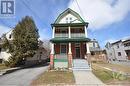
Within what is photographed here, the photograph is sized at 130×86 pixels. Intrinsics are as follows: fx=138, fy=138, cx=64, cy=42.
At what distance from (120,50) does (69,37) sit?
86.1 ft

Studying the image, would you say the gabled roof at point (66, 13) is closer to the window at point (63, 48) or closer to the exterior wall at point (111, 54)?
the window at point (63, 48)

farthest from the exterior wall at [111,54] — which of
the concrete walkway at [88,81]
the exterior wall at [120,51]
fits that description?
the concrete walkway at [88,81]

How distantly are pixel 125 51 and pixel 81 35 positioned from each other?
22.1 meters

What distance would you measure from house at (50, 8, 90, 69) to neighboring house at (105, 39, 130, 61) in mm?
19193

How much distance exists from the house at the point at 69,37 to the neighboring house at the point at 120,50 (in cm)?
1919

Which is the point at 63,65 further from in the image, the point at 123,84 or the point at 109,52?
the point at 109,52

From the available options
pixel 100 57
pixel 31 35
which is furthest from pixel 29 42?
pixel 100 57

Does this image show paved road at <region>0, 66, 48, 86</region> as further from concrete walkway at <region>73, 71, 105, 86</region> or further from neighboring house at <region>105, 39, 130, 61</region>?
neighboring house at <region>105, 39, 130, 61</region>

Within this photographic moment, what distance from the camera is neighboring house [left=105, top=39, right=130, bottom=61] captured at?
38438 mm

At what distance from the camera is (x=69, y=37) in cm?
2192

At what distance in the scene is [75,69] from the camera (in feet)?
59.9

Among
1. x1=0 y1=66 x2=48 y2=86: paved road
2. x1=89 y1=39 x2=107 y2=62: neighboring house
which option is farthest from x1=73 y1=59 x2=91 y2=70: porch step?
x1=89 y1=39 x2=107 y2=62: neighboring house

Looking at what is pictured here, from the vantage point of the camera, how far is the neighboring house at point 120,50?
3844 centimetres

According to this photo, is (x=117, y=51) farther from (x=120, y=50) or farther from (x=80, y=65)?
(x=80, y=65)
